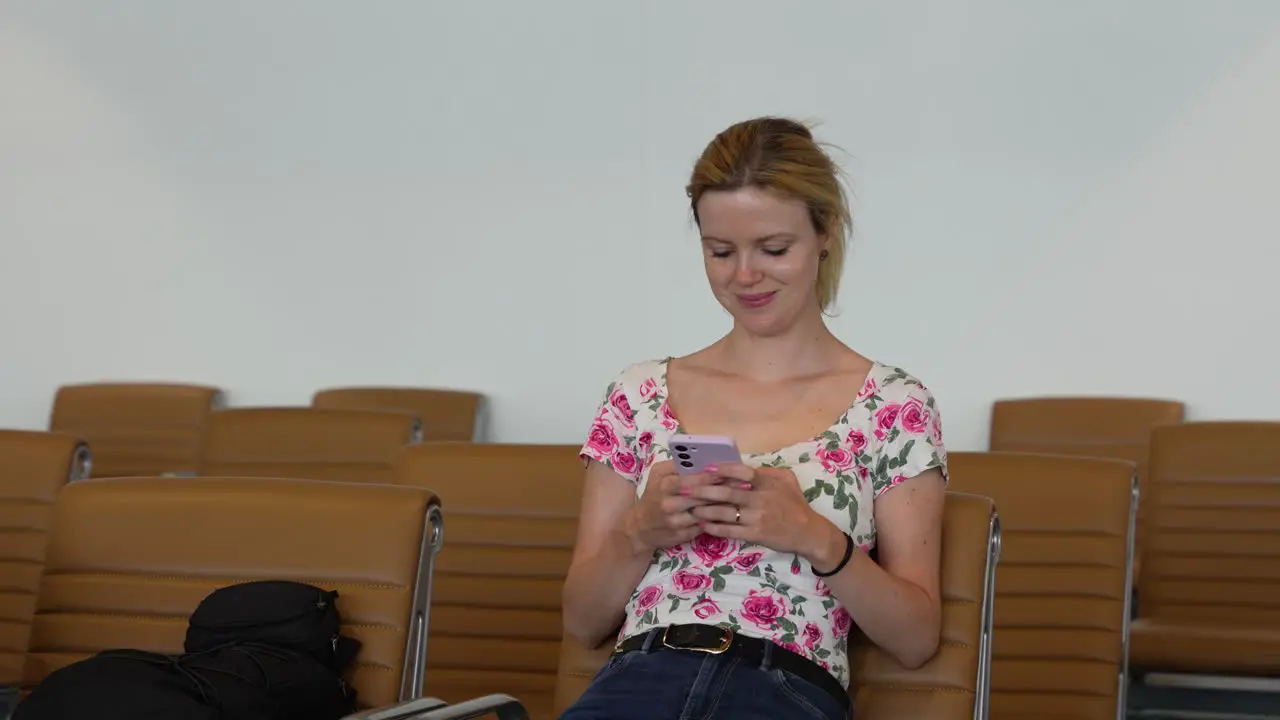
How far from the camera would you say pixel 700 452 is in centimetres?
206

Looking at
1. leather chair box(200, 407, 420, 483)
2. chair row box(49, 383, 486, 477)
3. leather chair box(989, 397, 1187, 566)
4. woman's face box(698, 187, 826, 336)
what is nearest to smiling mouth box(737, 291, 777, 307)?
woman's face box(698, 187, 826, 336)

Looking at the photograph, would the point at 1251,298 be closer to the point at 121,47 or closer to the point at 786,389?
the point at 786,389

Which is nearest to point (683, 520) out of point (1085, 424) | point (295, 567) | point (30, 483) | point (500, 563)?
point (295, 567)

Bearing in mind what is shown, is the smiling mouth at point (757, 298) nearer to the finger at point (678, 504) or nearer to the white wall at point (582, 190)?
the finger at point (678, 504)

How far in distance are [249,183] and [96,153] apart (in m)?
0.58

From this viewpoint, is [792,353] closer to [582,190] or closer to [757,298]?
[757,298]

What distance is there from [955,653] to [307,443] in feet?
6.93

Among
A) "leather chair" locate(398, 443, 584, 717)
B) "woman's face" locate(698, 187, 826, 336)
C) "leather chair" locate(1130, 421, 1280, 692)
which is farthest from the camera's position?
"leather chair" locate(1130, 421, 1280, 692)

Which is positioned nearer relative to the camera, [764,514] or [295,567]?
[764,514]

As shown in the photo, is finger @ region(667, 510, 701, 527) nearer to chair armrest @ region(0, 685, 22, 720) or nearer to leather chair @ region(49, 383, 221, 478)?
chair armrest @ region(0, 685, 22, 720)

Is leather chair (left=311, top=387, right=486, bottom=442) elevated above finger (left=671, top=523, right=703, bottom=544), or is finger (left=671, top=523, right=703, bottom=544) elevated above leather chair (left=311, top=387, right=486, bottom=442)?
leather chair (left=311, top=387, right=486, bottom=442)

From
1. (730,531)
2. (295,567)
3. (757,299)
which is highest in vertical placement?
(757,299)

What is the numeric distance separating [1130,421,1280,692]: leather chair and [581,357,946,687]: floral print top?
1558 mm

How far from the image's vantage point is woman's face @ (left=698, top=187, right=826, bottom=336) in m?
2.30
